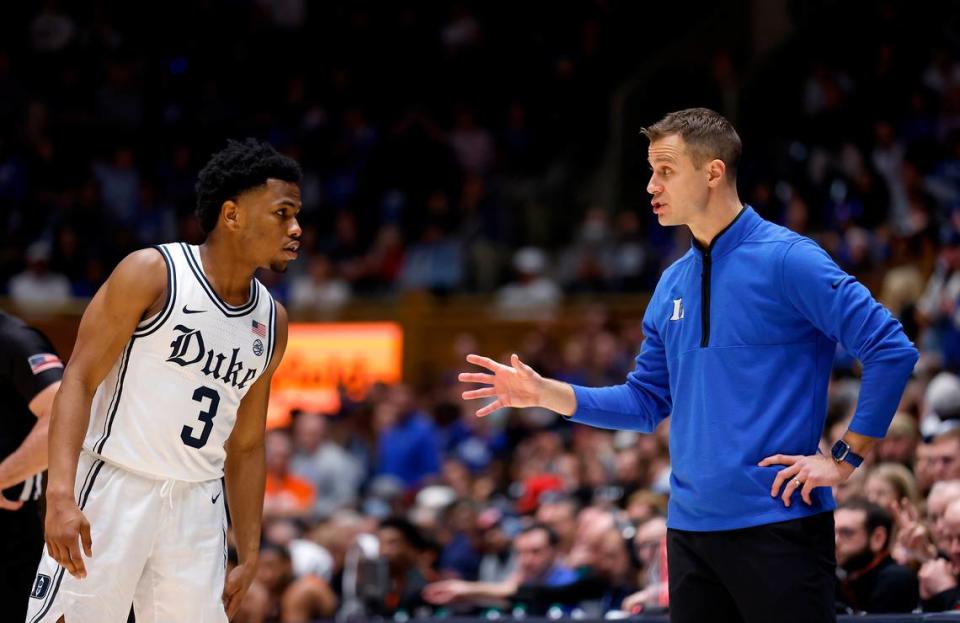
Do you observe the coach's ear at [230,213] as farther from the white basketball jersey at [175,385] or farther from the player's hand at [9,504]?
the player's hand at [9,504]

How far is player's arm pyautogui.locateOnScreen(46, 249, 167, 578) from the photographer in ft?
13.9

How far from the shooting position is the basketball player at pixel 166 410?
4430 mm

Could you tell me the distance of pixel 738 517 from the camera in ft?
13.6

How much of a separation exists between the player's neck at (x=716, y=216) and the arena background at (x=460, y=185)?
419cm

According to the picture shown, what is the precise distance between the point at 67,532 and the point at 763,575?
2.10 meters

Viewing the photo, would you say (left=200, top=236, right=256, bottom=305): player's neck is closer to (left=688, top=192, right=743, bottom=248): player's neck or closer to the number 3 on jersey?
the number 3 on jersey

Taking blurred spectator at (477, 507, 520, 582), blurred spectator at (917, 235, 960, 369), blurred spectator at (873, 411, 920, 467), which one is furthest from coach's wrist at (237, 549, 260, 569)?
blurred spectator at (917, 235, 960, 369)

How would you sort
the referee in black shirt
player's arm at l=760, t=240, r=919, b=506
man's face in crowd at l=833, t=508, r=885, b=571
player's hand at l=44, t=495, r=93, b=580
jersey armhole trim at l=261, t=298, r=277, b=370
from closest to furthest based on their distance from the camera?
player's arm at l=760, t=240, r=919, b=506 < player's hand at l=44, t=495, r=93, b=580 < jersey armhole trim at l=261, t=298, r=277, b=370 < the referee in black shirt < man's face in crowd at l=833, t=508, r=885, b=571

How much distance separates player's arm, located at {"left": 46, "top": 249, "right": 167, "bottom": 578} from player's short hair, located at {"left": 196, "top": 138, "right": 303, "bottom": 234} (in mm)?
311

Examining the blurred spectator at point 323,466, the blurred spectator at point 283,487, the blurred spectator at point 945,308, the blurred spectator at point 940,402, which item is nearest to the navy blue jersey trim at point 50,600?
the blurred spectator at point 940,402

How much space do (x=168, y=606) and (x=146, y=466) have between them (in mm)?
469

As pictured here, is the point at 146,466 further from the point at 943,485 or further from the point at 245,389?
the point at 943,485

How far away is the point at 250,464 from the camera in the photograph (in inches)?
197

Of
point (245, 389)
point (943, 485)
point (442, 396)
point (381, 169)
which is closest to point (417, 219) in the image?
point (381, 169)
